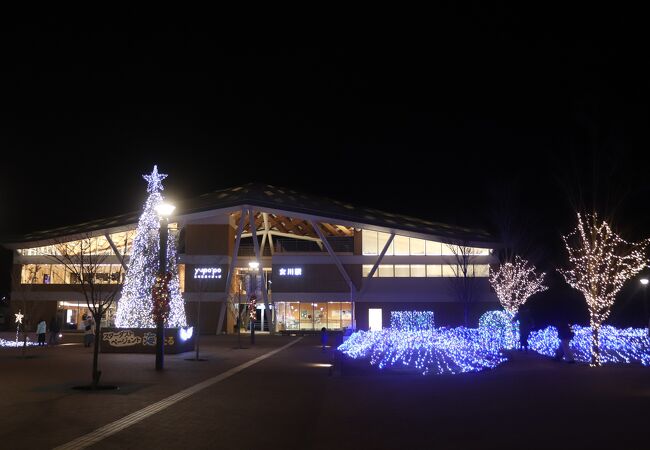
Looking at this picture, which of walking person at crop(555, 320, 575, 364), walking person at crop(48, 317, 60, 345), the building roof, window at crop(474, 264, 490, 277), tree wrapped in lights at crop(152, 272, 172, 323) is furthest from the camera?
window at crop(474, 264, 490, 277)

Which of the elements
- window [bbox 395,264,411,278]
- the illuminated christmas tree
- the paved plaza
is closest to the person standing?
the illuminated christmas tree

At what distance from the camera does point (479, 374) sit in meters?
16.7

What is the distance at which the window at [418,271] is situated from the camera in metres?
47.8

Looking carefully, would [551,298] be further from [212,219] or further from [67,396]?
[67,396]

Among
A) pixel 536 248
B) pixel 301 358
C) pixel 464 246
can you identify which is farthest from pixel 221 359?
pixel 536 248

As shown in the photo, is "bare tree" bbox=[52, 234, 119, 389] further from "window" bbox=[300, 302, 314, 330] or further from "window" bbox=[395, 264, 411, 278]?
"window" bbox=[395, 264, 411, 278]

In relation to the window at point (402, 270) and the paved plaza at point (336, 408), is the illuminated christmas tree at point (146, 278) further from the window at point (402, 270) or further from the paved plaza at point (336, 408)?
the window at point (402, 270)

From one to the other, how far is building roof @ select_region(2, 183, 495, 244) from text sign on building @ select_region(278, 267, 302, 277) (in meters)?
5.18

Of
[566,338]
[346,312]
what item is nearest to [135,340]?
[566,338]

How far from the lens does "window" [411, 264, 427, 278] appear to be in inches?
1882

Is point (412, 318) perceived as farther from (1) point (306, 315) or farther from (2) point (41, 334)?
(2) point (41, 334)

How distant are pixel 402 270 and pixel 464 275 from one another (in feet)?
26.3

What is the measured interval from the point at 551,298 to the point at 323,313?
1684cm

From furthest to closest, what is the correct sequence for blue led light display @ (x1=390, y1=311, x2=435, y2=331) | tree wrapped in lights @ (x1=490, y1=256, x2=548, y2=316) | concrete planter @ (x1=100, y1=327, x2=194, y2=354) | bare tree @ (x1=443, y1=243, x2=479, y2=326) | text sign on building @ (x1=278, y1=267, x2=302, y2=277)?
text sign on building @ (x1=278, y1=267, x2=302, y2=277)
blue led light display @ (x1=390, y1=311, x2=435, y2=331)
bare tree @ (x1=443, y1=243, x2=479, y2=326)
tree wrapped in lights @ (x1=490, y1=256, x2=548, y2=316)
concrete planter @ (x1=100, y1=327, x2=194, y2=354)
